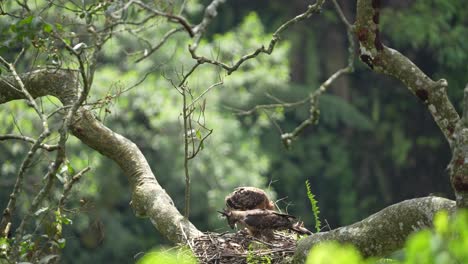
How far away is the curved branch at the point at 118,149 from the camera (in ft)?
21.4

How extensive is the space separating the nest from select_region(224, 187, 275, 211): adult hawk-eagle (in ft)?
2.77

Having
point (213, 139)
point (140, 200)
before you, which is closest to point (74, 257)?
point (213, 139)

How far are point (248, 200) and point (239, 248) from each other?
113 cm

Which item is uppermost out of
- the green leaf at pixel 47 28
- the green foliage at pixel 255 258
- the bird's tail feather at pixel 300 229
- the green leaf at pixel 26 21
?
the green leaf at pixel 26 21

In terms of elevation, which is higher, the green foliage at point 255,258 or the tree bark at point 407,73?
the tree bark at point 407,73

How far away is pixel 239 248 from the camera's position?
6500 mm

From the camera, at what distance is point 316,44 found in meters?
25.2

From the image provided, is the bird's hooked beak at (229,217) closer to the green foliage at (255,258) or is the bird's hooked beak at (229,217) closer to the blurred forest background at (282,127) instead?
the green foliage at (255,258)

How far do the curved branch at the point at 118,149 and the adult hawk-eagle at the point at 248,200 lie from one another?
933 mm

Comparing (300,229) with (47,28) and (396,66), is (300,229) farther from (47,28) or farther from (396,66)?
(47,28)

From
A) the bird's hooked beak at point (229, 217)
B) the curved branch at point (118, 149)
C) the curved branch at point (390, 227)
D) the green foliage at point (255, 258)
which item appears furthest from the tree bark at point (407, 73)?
the bird's hooked beak at point (229, 217)

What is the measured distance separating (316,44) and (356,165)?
3.18 meters

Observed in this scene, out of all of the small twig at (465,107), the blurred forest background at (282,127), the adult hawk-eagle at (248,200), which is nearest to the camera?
the small twig at (465,107)

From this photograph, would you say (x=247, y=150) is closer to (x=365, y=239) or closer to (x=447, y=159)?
(x=447, y=159)
